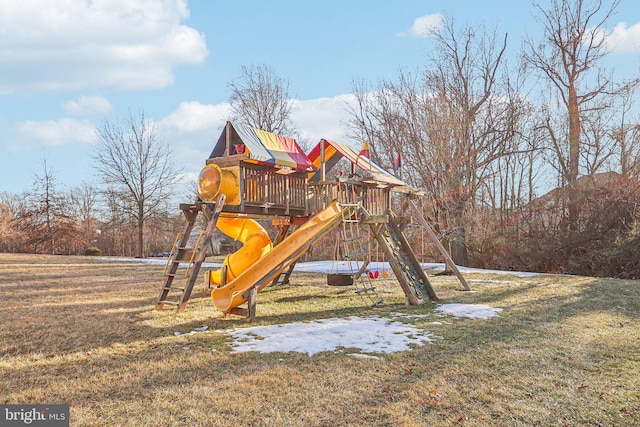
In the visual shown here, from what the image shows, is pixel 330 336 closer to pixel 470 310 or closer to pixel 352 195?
pixel 470 310

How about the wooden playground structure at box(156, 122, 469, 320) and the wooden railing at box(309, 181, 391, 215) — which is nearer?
the wooden playground structure at box(156, 122, 469, 320)

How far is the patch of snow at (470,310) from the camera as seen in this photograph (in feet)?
26.6

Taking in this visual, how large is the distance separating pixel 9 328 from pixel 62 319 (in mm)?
858

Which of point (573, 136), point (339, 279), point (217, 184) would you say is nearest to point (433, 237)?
point (339, 279)

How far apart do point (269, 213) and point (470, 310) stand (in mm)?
4516

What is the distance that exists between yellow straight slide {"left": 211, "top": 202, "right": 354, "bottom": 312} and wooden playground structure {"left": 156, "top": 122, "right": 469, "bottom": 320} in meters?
0.02

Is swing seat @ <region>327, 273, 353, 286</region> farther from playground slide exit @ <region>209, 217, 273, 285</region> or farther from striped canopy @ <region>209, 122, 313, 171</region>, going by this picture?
striped canopy @ <region>209, 122, 313, 171</region>

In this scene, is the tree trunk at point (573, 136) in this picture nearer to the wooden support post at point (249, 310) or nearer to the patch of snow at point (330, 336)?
the patch of snow at point (330, 336)

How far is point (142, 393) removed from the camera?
4250 millimetres

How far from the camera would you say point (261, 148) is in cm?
934

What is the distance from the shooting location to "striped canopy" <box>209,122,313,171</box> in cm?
911

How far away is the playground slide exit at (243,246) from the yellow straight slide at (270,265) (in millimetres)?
1052

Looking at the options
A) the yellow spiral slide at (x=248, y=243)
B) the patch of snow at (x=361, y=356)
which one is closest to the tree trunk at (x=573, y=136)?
the yellow spiral slide at (x=248, y=243)

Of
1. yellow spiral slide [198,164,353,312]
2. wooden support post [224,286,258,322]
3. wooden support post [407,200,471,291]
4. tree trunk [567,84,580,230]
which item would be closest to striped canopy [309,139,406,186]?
wooden support post [407,200,471,291]
